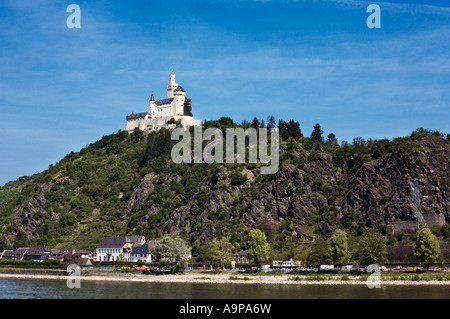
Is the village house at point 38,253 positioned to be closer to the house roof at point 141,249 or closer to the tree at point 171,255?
the house roof at point 141,249

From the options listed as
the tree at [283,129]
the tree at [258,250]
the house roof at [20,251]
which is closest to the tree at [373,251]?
the tree at [258,250]

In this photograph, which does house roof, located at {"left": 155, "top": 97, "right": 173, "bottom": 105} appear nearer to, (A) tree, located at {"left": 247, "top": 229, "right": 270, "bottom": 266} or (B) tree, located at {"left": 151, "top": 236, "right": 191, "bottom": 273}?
(A) tree, located at {"left": 247, "top": 229, "right": 270, "bottom": 266}

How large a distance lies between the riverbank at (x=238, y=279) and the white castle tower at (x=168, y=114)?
249ft

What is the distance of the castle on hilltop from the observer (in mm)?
164875

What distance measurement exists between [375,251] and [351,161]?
42.9 meters

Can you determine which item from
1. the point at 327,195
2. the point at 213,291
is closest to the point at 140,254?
the point at 327,195

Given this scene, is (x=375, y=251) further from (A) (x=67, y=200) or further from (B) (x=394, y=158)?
(A) (x=67, y=200)

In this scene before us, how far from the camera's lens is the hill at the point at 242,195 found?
106 meters

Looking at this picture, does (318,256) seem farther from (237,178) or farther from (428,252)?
(237,178)

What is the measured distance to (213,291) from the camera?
217 feet

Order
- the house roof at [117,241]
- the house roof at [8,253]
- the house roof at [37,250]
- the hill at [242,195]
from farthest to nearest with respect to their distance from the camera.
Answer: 1. the house roof at [8,253]
2. the house roof at [37,250]
3. the house roof at [117,241]
4. the hill at [242,195]

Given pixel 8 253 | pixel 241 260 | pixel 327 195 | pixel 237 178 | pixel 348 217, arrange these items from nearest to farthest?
1. pixel 241 260
2. pixel 348 217
3. pixel 327 195
4. pixel 8 253
5. pixel 237 178

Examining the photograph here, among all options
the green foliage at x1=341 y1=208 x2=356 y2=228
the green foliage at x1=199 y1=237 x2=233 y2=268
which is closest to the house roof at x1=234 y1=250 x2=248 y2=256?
the green foliage at x1=199 y1=237 x2=233 y2=268

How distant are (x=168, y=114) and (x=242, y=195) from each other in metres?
56.9
